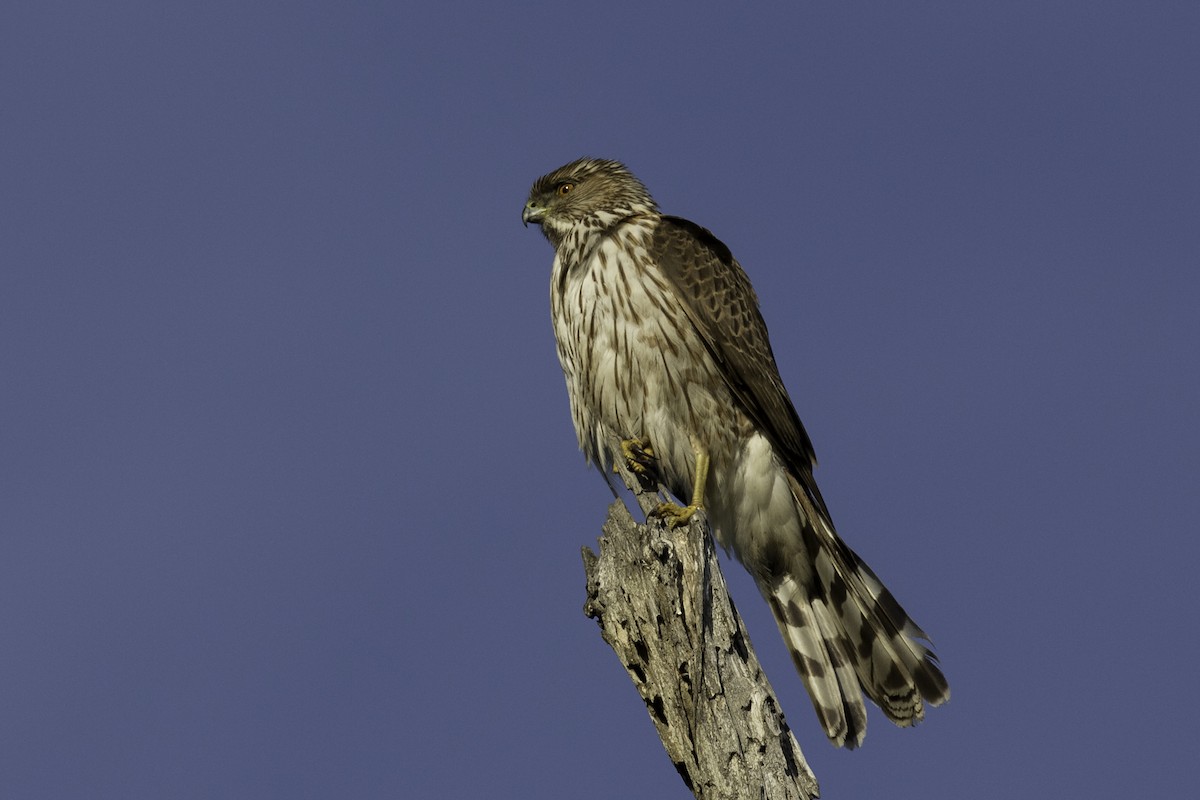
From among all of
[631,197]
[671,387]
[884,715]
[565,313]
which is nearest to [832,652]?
[884,715]

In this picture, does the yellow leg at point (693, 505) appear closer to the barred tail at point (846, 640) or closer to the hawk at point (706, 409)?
the hawk at point (706, 409)

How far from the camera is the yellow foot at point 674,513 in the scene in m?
5.57

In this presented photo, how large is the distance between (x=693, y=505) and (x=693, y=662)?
136 centimetres

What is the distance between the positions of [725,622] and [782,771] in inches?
22.0

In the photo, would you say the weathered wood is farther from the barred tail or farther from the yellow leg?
the barred tail

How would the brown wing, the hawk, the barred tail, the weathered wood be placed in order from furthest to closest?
1. the brown wing
2. the hawk
3. the barred tail
4. the weathered wood

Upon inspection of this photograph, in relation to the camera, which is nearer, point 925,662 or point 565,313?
point 925,662

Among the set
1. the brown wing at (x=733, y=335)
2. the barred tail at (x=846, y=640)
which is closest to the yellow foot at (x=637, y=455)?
the brown wing at (x=733, y=335)

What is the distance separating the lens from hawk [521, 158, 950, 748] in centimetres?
637

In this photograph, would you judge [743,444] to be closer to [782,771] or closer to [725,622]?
[725,622]

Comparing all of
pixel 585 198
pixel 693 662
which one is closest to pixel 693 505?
pixel 693 662

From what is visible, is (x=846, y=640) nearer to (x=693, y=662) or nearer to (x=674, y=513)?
(x=674, y=513)

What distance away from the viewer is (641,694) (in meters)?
4.67

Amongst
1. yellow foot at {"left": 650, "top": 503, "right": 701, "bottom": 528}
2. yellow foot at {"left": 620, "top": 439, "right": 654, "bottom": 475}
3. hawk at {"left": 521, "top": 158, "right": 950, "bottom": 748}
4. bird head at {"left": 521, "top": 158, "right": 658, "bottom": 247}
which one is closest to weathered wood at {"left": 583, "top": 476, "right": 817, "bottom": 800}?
yellow foot at {"left": 650, "top": 503, "right": 701, "bottom": 528}
